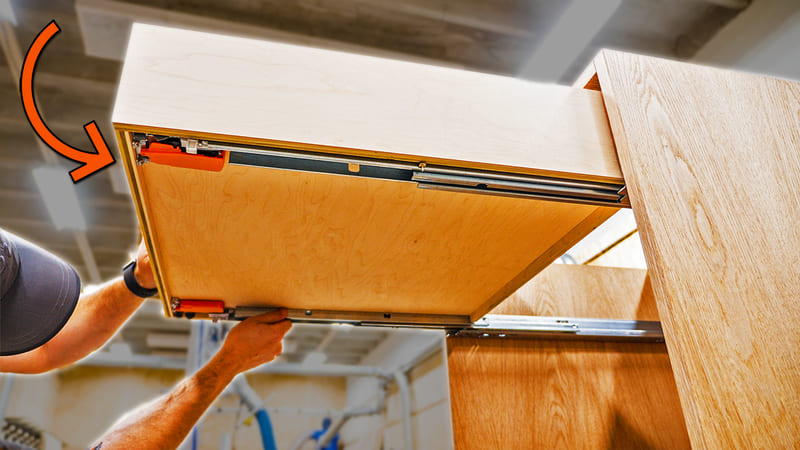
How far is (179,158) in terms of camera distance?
59 centimetres

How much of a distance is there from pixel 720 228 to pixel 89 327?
124 centimetres

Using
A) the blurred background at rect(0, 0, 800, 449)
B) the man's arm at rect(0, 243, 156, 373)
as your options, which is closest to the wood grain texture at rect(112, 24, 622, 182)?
the man's arm at rect(0, 243, 156, 373)

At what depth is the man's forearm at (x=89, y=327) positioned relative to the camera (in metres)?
1.14

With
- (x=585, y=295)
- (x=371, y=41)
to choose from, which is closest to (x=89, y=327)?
(x=585, y=295)

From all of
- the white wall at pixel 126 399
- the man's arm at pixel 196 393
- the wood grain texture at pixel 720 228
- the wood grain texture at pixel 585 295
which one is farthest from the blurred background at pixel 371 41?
the white wall at pixel 126 399

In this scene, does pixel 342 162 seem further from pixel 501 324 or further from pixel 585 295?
pixel 585 295

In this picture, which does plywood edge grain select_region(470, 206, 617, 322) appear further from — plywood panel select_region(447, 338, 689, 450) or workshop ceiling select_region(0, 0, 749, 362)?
workshop ceiling select_region(0, 0, 749, 362)

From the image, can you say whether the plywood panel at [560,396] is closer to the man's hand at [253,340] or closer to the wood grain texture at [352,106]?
the man's hand at [253,340]

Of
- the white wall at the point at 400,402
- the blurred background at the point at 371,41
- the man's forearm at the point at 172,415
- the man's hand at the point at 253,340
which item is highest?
the blurred background at the point at 371,41

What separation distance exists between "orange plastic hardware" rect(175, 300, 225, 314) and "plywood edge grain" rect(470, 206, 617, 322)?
1.82 feet

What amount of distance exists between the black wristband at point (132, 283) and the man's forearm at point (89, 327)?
0.09ft

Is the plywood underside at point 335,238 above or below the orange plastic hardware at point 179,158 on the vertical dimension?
above

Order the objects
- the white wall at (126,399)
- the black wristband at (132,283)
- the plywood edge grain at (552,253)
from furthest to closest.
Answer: the white wall at (126,399) → the black wristband at (132,283) → the plywood edge grain at (552,253)

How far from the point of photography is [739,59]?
223 centimetres
